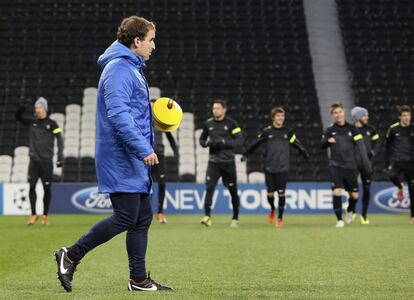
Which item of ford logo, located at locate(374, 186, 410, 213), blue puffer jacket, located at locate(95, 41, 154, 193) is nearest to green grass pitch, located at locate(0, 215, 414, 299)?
blue puffer jacket, located at locate(95, 41, 154, 193)

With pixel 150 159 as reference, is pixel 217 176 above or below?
below

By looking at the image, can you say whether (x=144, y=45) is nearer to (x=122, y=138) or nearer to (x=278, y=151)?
(x=122, y=138)

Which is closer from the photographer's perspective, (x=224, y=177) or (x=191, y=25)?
(x=224, y=177)

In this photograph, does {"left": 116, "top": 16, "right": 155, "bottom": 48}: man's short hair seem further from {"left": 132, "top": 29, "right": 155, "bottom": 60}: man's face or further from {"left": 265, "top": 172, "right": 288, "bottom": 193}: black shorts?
{"left": 265, "top": 172, "right": 288, "bottom": 193}: black shorts

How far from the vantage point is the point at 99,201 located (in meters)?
22.3

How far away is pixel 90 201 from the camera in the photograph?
879 inches

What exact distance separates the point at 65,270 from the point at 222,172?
1014 centimetres

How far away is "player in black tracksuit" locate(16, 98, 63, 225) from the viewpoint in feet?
54.1

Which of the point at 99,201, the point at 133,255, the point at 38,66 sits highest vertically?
the point at 38,66

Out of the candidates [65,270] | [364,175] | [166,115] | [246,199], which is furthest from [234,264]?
[246,199]

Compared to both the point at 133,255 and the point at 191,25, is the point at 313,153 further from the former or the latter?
the point at 133,255

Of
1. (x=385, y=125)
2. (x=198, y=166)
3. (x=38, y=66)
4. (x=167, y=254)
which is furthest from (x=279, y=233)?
(x=38, y=66)

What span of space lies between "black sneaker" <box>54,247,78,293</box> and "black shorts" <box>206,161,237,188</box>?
9.95 m

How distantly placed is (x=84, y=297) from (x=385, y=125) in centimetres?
2050
